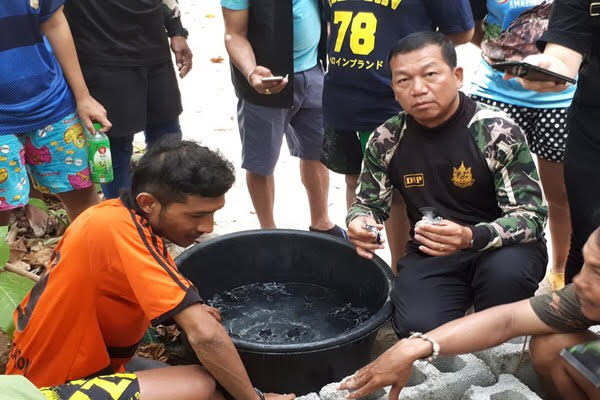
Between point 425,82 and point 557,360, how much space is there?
109 cm

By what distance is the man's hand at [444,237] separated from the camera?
2580 millimetres

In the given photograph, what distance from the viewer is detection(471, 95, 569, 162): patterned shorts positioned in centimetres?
320

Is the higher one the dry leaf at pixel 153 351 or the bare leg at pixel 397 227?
the bare leg at pixel 397 227

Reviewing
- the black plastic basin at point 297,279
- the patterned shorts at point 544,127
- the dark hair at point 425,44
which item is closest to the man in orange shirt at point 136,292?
the black plastic basin at point 297,279

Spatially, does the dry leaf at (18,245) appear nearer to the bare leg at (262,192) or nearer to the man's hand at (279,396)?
the bare leg at (262,192)

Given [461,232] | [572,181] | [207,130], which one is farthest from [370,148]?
[207,130]

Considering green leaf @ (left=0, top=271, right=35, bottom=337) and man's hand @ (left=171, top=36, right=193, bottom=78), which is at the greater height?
man's hand @ (left=171, top=36, right=193, bottom=78)

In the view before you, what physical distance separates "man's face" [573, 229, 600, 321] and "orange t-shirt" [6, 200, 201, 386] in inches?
45.7

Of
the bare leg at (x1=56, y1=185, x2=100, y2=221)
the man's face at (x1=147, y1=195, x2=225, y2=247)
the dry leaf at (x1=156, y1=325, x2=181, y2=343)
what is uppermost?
the man's face at (x1=147, y1=195, x2=225, y2=247)

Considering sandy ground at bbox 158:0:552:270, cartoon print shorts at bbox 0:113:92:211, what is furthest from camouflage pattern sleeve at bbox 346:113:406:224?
cartoon print shorts at bbox 0:113:92:211

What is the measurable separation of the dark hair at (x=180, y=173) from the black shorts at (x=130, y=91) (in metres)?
1.12

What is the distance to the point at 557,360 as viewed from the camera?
237cm

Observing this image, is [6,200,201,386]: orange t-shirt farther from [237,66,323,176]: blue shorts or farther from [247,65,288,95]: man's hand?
[237,66,323,176]: blue shorts

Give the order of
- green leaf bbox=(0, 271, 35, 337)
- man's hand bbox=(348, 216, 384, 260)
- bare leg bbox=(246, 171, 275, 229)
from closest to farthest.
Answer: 1. green leaf bbox=(0, 271, 35, 337)
2. man's hand bbox=(348, 216, 384, 260)
3. bare leg bbox=(246, 171, 275, 229)
